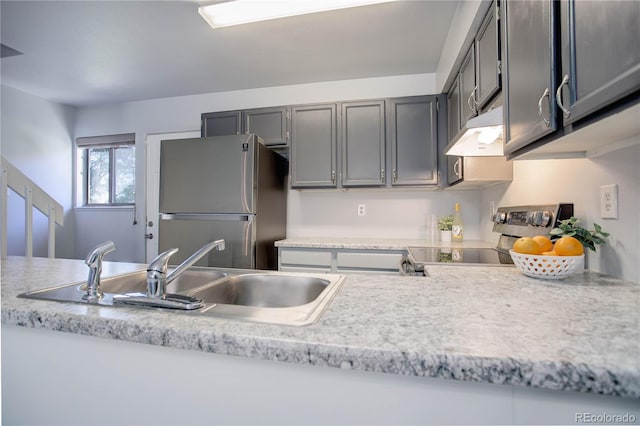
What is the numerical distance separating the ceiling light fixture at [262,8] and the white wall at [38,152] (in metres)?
2.77

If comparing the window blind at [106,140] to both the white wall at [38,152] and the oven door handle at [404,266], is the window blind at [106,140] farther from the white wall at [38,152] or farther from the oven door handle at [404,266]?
the oven door handle at [404,266]

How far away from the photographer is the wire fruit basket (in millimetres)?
914

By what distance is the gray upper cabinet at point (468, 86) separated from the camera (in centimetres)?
159

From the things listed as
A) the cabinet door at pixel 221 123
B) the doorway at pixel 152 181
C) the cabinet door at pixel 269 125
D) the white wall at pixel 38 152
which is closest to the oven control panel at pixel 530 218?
the cabinet door at pixel 269 125

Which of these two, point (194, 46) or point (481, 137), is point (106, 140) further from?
point (481, 137)

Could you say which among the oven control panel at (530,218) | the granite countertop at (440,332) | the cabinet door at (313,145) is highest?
the cabinet door at (313,145)

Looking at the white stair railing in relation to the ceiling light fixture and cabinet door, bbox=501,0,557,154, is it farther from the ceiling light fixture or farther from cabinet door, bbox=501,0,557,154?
cabinet door, bbox=501,0,557,154

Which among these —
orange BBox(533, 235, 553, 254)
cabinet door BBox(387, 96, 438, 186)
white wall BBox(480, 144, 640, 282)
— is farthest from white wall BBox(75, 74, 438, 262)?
orange BBox(533, 235, 553, 254)

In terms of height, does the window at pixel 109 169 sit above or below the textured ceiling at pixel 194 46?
below

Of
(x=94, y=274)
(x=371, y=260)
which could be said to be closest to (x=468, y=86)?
(x=371, y=260)

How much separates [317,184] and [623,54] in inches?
81.9

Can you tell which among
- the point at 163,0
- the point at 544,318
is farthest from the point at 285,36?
the point at 544,318

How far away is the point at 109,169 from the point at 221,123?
6.31 feet

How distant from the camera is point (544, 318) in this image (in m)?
0.57
